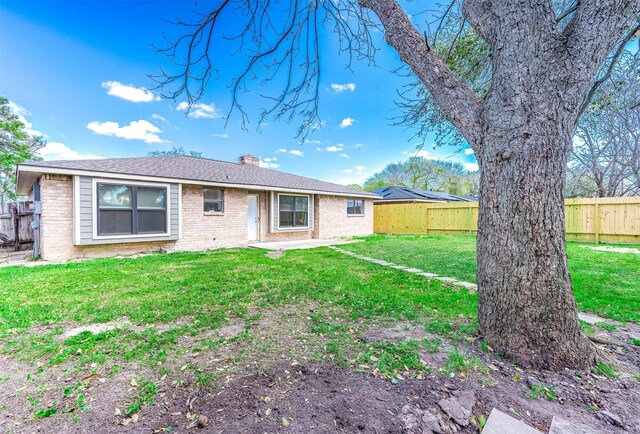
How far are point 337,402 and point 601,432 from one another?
1379 mm

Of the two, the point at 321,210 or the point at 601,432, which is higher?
the point at 321,210

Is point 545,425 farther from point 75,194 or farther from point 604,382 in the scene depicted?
point 75,194

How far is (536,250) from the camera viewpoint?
78.8 inches

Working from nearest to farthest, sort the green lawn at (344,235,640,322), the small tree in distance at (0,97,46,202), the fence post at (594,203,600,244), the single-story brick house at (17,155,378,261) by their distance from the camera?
the green lawn at (344,235,640,322)
the single-story brick house at (17,155,378,261)
the fence post at (594,203,600,244)
the small tree in distance at (0,97,46,202)

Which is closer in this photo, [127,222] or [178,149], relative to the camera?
[127,222]

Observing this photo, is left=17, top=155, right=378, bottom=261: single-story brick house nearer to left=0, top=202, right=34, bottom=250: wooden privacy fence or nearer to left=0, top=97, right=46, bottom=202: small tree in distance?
left=0, top=202, right=34, bottom=250: wooden privacy fence

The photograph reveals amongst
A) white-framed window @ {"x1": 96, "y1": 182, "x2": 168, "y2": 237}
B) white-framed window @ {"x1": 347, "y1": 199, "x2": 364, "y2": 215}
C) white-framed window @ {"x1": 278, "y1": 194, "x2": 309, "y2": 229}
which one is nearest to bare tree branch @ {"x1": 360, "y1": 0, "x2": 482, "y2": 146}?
white-framed window @ {"x1": 96, "y1": 182, "x2": 168, "y2": 237}

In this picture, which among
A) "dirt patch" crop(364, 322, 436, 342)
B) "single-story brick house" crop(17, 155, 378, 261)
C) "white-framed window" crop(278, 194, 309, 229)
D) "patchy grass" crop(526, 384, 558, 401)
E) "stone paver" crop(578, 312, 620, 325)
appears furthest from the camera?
"white-framed window" crop(278, 194, 309, 229)

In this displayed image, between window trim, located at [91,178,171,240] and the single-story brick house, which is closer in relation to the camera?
the single-story brick house

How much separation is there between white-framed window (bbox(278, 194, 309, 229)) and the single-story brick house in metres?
0.05

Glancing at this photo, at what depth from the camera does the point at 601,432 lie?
4.57 feet

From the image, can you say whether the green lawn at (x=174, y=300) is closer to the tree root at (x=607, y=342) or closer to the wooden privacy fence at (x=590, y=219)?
the tree root at (x=607, y=342)

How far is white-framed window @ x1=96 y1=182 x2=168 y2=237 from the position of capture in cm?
744

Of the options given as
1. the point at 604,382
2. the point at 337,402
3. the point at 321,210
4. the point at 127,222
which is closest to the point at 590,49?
the point at 604,382
